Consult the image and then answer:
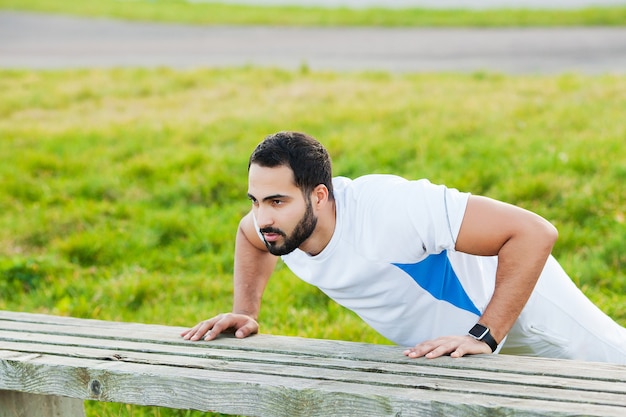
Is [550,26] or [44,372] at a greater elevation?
[550,26]

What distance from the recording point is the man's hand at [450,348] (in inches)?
115

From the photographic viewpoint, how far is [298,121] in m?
8.81

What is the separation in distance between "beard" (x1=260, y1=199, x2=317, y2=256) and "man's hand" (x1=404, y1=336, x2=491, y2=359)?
0.55m

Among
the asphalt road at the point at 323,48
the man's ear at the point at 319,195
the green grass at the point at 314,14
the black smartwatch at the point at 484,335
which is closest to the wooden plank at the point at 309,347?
the black smartwatch at the point at 484,335

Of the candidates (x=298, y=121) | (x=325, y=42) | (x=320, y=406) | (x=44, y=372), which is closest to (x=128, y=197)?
(x=298, y=121)

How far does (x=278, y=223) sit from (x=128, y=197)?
173 inches

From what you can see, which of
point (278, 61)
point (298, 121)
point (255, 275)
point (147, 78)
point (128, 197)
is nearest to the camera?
point (255, 275)

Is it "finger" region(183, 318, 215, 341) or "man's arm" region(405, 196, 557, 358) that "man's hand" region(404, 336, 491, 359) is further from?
"finger" region(183, 318, 215, 341)

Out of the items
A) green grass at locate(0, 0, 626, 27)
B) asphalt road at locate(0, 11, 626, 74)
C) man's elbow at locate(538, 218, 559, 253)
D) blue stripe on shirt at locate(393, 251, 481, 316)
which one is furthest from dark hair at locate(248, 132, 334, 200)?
green grass at locate(0, 0, 626, 27)

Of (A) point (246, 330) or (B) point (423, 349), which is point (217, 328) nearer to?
(A) point (246, 330)

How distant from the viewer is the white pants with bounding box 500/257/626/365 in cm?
341

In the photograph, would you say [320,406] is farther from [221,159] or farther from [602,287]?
[221,159]

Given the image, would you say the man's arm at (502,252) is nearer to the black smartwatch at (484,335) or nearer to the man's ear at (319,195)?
the black smartwatch at (484,335)

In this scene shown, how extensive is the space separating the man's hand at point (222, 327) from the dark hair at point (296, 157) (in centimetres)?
62
